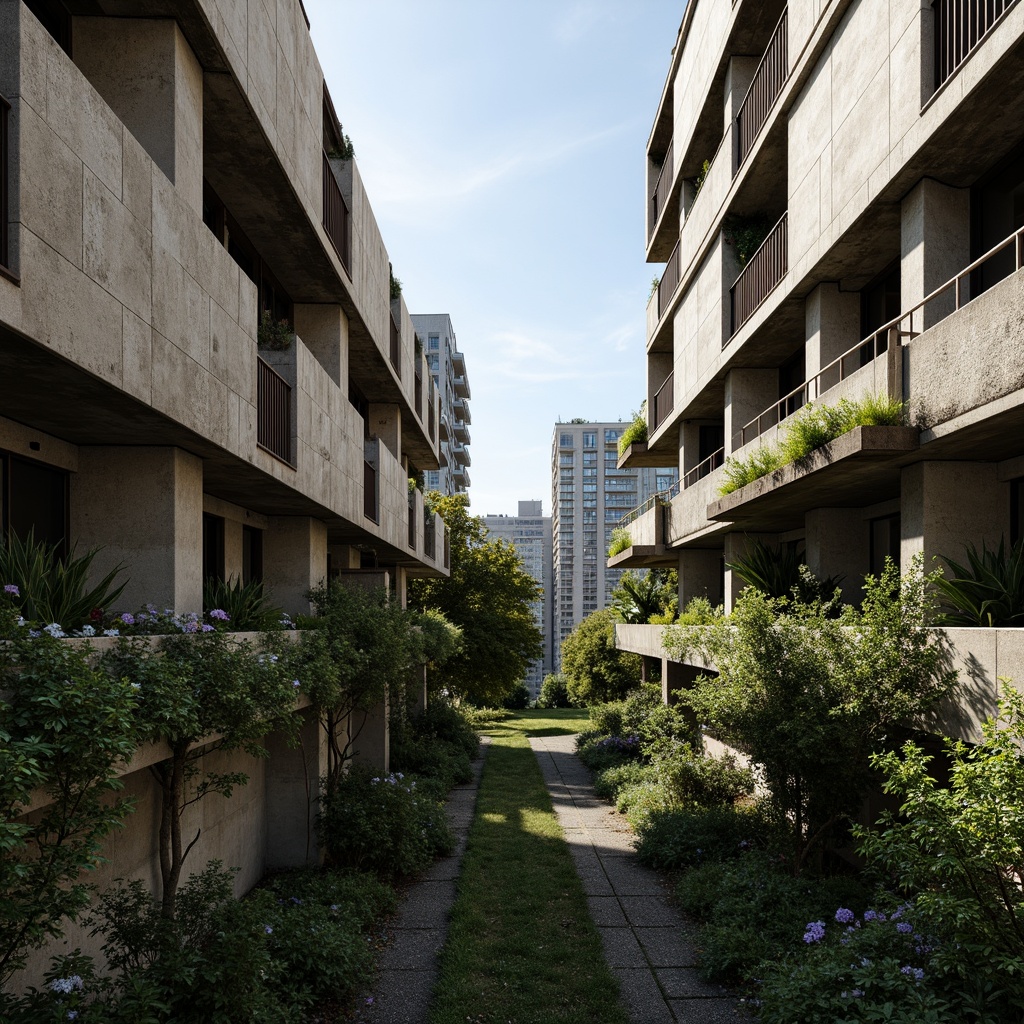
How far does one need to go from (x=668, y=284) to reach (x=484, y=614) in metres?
16.5

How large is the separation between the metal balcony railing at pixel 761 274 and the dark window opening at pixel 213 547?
10.3 m

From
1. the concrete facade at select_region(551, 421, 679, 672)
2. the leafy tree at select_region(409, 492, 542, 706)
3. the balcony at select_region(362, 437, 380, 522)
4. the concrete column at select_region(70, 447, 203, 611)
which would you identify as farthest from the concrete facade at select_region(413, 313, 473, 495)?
the concrete column at select_region(70, 447, 203, 611)

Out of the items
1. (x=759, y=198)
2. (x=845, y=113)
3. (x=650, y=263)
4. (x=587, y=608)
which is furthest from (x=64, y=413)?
(x=587, y=608)

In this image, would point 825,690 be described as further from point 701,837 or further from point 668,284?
point 668,284

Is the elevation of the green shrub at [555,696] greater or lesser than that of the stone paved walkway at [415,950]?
lesser

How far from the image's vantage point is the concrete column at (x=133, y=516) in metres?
8.12

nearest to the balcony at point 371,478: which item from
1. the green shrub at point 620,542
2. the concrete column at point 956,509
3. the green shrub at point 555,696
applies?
the concrete column at point 956,509

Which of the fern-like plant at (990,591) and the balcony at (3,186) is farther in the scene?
the fern-like plant at (990,591)

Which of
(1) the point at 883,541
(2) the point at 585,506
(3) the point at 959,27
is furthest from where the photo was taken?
(2) the point at 585,506

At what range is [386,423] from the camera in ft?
70.9

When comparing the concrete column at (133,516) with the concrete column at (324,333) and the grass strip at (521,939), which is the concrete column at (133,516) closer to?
the grass strip at (521,939)

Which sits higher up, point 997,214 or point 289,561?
point 997,214

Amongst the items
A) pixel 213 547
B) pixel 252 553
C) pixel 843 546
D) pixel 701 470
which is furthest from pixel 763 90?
pixel 213 547

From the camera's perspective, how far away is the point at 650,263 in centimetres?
2745
